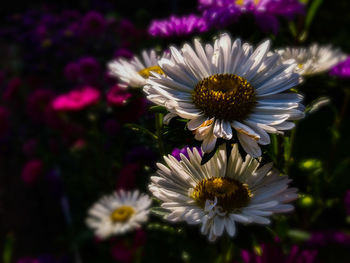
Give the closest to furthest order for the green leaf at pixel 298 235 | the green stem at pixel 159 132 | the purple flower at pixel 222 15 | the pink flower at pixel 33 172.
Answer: the green stem at pixel 159 132
the purple flower at pixel 222 15
the green leaf at pixel 298 235
the pink flower at pixel 33 172

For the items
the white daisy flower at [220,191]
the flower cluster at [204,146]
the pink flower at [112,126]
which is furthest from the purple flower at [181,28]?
the pink flower at [112,126]

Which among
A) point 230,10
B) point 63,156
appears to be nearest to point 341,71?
point 230,10

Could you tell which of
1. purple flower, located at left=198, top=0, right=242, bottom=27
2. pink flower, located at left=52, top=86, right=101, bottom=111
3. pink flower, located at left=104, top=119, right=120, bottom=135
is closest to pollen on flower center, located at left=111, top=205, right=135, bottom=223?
pink flower, located at left=104, top=119, right=120, bottom=135

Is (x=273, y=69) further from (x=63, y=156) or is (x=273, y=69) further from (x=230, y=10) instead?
(x=63, y=156)

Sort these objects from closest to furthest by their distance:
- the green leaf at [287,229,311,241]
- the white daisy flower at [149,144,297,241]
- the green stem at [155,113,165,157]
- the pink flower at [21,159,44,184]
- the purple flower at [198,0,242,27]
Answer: the white daisy flower at [149,144,297,241] → the green stem at [155,113,165,157] → the purple flower at [198,0,242,27] → the green leaf at [287,229,311,241] → the pink flower at [21,159,44,184]

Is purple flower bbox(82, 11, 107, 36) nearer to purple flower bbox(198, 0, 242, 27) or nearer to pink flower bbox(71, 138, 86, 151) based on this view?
pink flower bbox(71, 138, 86, 151)

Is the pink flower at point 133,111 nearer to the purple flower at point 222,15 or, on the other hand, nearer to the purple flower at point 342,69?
the purple flower at point 222,15

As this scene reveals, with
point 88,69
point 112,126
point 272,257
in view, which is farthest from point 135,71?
point 88,69
